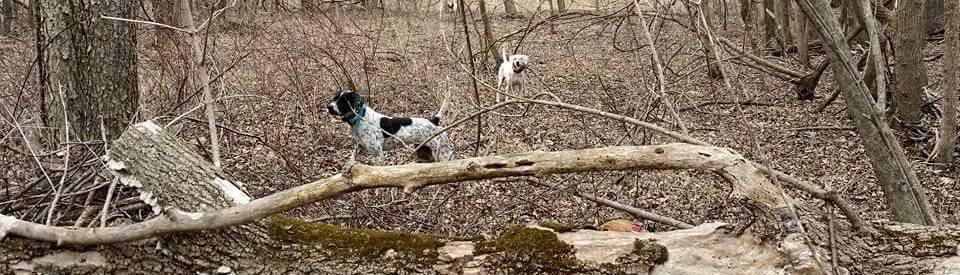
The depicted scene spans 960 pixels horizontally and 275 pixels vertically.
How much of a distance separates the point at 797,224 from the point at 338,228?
1.60m

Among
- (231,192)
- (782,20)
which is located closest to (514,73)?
(782,20)

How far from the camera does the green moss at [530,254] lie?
8.25 ft

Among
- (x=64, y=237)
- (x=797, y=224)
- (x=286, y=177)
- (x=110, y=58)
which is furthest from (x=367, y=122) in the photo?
(x=797, y=224)

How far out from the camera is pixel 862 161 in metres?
6.60

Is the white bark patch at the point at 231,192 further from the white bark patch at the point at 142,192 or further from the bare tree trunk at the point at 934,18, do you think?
the bare tree trunk at the point at 934,18

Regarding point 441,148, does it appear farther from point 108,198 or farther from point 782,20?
point 782,20

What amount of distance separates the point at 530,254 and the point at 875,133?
7.93ft

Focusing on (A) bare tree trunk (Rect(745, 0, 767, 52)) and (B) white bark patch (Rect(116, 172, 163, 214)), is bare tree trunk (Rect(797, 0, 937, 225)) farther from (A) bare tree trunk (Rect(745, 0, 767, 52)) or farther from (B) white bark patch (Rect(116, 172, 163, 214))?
(A) bare tree trunk (Rect(745, 0, 767, 52))

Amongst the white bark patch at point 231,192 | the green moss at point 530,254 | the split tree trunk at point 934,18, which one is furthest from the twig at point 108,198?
the split tree trunk at point 934,18

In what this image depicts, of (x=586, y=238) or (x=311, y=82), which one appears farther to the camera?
(x=311, y=82)

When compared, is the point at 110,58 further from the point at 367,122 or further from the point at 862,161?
the point at 862,161

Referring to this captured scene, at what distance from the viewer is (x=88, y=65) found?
167 inches

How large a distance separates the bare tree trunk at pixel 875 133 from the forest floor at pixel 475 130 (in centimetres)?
43

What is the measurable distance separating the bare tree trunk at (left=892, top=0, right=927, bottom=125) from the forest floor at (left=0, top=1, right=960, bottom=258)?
380 millimetres
